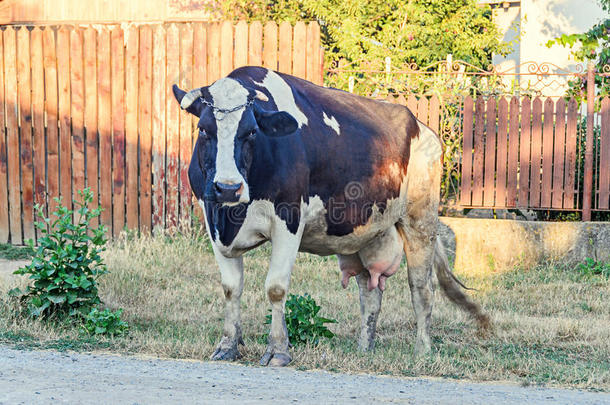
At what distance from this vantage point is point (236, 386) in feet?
16.2

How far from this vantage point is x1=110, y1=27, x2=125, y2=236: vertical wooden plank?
422 inches

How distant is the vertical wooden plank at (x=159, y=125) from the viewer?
420 inches

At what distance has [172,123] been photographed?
10.7m

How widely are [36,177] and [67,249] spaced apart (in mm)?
4288

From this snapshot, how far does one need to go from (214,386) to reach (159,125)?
626 centimetres

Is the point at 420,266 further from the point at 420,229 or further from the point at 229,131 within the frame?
the point at 229,131

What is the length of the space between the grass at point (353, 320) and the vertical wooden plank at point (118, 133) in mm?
416

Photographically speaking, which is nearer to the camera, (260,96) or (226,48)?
(260,96)

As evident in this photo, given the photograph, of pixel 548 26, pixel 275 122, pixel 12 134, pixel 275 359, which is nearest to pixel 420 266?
pixel 275 359

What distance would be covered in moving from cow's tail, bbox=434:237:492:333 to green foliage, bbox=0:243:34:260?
5.48 meters

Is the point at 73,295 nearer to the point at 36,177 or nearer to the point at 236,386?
the point at 236,386

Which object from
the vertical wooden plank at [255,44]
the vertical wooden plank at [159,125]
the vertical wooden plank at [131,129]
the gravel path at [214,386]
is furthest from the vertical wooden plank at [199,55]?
the gravel path at [214,386]

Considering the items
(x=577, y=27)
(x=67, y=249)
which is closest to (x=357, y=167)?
(x=67, y=249)

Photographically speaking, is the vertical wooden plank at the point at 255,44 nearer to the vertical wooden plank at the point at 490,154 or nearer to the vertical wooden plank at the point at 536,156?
the vertical wooden plank at the point at 490,154
